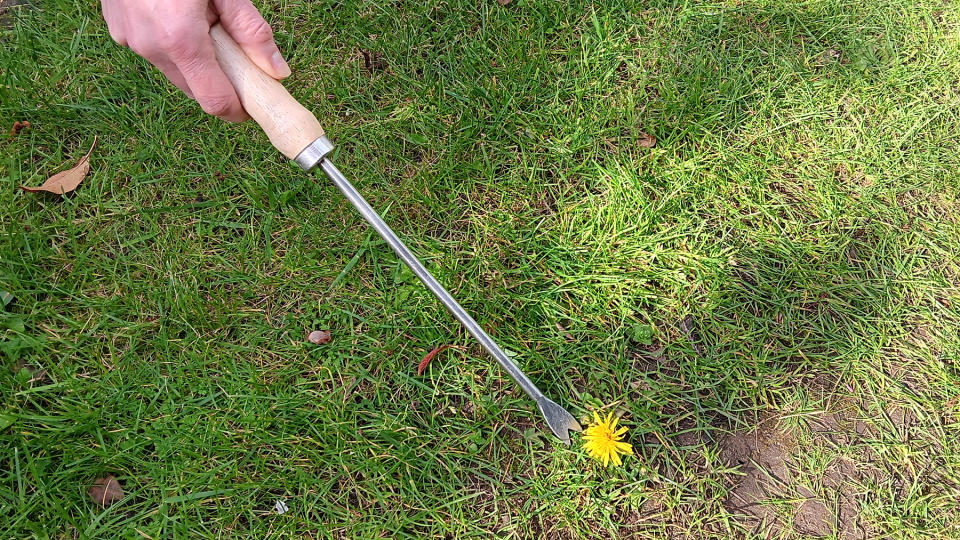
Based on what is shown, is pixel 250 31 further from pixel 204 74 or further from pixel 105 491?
pixel 105 491

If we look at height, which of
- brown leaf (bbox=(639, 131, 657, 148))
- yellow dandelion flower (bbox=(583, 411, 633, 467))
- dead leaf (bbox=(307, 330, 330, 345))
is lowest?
yellow dandelion flower (bbox=(583, 411, 633, 467))

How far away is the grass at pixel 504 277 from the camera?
208 centimetres

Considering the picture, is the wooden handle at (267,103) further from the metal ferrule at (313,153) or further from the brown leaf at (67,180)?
the brown leaf at (67,180)

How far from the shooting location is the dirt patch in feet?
6.72

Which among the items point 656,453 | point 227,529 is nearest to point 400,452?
point 227,529

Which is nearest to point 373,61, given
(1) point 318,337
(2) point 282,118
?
(1) point 318,337

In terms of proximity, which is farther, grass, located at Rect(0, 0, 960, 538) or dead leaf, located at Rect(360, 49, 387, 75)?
dead leaf, located at Rect(360, 49, 387, 75)

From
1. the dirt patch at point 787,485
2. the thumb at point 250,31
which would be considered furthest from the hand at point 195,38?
the dirt patch at point 787,485

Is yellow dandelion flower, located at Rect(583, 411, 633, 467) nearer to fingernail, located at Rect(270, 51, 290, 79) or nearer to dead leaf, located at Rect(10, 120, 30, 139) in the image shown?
fingernail, located at Rect(270, 51, 290, 79)

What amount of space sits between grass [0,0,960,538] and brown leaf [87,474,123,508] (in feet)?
0.11

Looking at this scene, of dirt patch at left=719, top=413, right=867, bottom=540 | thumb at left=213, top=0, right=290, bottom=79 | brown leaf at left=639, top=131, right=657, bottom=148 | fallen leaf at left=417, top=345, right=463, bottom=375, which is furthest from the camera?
brown leaf at left=639, top=131, right=657, bottom=148

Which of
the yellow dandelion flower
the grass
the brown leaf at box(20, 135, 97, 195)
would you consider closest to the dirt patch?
the grass

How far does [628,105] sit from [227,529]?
216 centimetres

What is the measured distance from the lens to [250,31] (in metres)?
1.70
